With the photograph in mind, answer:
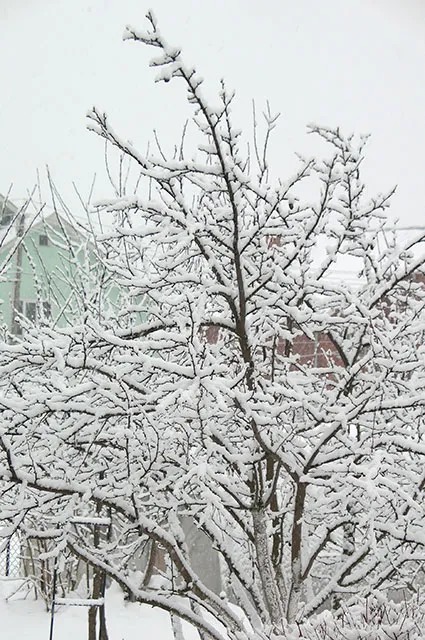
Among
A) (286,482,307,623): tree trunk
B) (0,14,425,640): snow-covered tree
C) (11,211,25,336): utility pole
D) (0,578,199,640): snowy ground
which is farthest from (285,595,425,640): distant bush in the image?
(0,578,199,640): snowy ground

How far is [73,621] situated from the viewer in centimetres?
747

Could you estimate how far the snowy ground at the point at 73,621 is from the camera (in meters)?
6.91

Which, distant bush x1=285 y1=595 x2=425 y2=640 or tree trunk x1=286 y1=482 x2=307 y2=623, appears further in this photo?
tree trunk x1=286 y1=482 x2=307 y2=623

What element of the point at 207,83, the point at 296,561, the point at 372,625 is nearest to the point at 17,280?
the point at 296,561

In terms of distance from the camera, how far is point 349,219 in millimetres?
4863

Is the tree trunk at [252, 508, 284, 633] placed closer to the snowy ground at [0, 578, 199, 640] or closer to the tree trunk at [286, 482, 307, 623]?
the tree trunk at [286, 482, 307, 623]

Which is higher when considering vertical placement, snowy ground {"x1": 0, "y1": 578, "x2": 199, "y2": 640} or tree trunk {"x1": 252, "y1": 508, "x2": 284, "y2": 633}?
tree trunk {"x1": 252, "y1": 508, "x2": 284, "y2": 633}

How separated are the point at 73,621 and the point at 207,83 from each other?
1950 cm

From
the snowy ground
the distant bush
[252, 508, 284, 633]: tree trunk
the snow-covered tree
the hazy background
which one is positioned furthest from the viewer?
the hazy background

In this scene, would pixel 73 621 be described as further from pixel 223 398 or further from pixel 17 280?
pixel 223 398

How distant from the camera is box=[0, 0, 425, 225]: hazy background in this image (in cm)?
5019

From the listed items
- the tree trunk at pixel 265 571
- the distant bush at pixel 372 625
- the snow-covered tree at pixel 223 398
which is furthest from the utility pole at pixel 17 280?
the distant bush at pixel 372 625

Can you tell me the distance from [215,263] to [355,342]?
4.44ft

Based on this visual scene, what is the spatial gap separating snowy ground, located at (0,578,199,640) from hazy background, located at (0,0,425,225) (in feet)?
19.6
